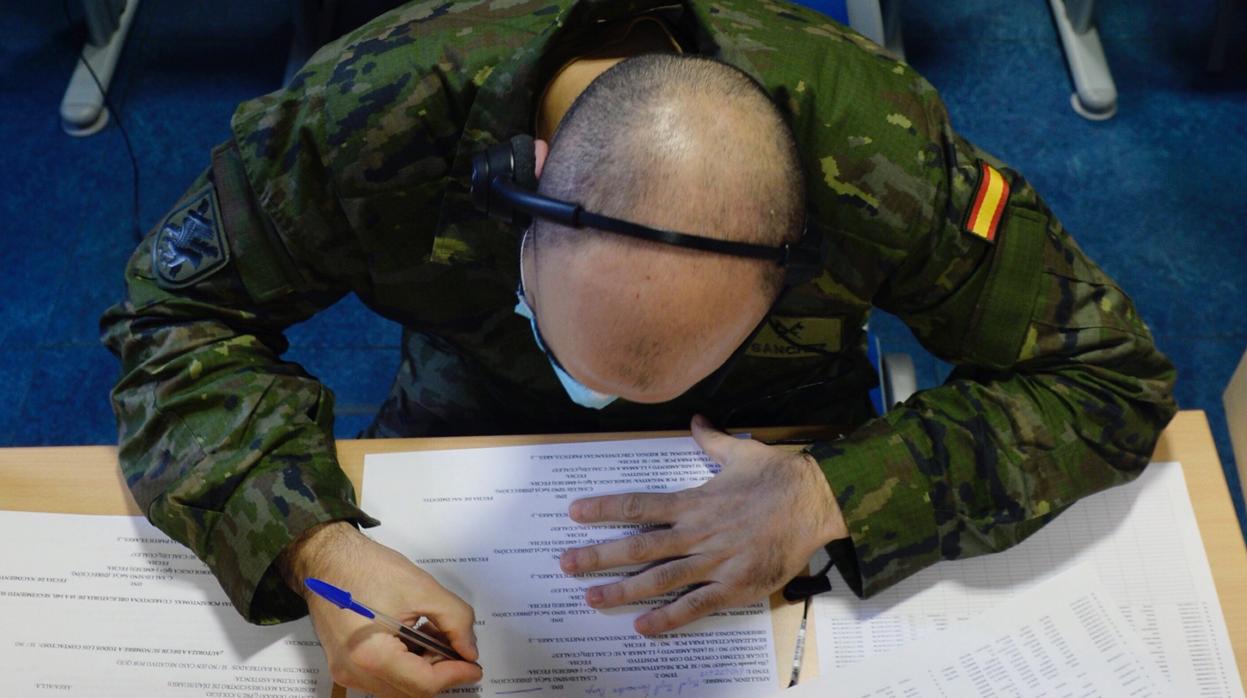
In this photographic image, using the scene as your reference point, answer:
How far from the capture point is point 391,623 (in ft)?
3.53

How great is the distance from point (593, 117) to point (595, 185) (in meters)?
0.06

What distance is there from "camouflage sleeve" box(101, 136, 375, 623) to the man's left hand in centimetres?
26

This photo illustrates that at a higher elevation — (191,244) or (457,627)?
(191,244)

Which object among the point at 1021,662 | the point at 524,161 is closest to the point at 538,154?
the point at 524,161

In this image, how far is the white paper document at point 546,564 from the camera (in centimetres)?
111

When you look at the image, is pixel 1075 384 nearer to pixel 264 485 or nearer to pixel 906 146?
pixel 906 146

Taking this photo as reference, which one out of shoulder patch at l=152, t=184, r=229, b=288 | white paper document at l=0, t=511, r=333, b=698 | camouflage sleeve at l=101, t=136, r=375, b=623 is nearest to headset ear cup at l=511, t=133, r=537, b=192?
camouflage sleeve at l=101, t=136, r=375, b=623

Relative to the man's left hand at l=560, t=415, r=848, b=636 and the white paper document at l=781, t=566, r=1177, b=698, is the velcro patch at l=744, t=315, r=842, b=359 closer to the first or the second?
the man's left hand at l=560, t=415, r=848, b=636

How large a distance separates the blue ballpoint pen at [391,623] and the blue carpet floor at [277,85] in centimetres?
95

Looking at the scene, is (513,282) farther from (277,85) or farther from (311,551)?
(277,85)

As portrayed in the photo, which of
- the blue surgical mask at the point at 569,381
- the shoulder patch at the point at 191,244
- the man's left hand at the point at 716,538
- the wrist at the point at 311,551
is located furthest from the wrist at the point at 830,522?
the shoulder patch at the point at 191,244

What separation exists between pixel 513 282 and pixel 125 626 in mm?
520

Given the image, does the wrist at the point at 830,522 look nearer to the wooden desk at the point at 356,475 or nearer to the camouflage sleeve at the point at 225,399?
the wooden desk at the point at 356,475

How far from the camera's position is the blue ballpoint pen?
3.49ft
